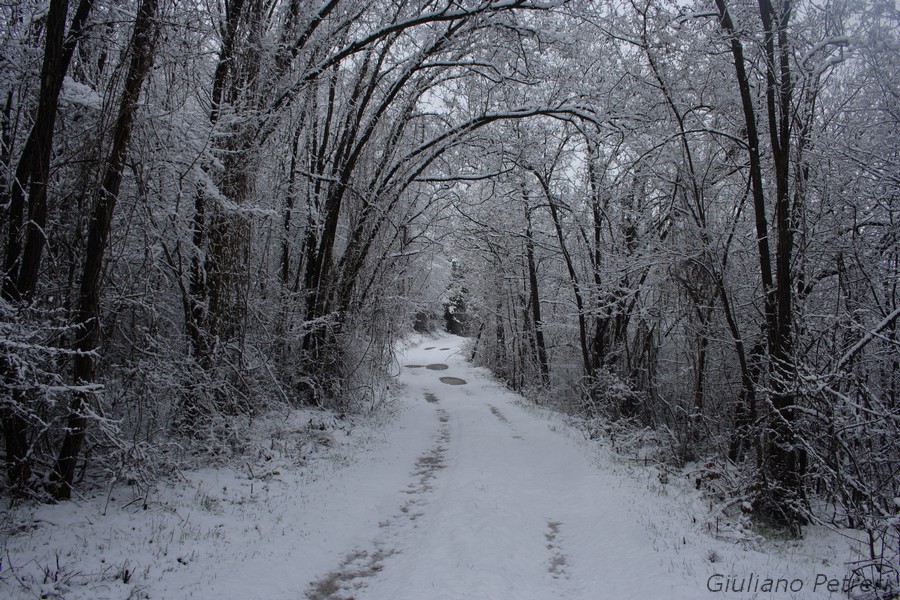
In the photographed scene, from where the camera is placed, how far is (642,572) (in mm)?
4242

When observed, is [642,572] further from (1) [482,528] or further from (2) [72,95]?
(2) [72,95]

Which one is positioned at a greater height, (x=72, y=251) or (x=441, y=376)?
(x=72, y=251)

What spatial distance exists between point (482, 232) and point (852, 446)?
13.1 meters

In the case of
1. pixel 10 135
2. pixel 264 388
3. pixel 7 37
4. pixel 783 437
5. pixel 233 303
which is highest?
pixel 7 37

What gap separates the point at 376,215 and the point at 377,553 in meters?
8.99

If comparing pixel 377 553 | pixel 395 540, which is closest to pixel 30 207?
pixel 377 553

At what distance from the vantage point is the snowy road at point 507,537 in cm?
397

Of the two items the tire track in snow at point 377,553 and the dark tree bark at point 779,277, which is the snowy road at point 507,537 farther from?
the dark tree bark at point 779,277

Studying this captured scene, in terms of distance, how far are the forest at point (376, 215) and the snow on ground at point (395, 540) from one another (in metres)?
0.56

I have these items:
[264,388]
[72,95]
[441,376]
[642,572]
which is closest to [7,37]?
[72,95]

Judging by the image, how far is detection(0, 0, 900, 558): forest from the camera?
14.6 ft

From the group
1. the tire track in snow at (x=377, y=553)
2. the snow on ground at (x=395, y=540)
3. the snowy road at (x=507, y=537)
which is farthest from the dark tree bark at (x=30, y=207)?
the snowy road at (x=507, y=537)

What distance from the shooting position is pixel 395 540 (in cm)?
505

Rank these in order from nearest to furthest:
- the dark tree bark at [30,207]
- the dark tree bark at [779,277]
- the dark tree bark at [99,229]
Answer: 1. the dark tree bark at [30,207]
2. the dark tree bark at [99,229]
3. the dark tree bark at [779,277]
